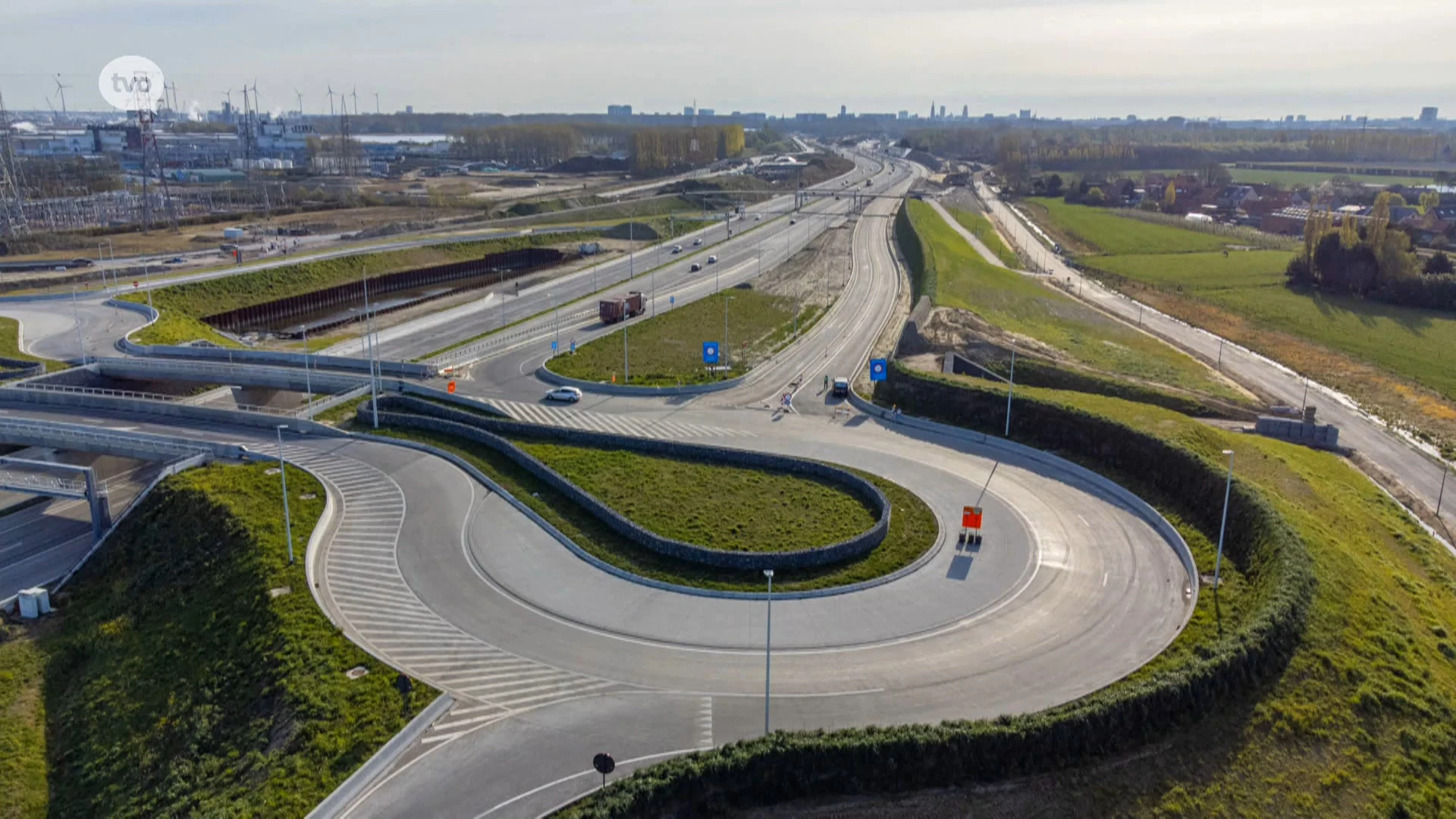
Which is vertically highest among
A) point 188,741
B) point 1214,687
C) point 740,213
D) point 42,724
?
point 740,213

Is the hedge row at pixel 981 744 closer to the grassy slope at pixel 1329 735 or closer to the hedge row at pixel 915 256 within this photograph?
the grassy slope at pixel 1329 735

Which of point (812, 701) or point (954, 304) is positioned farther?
point (954, 304)

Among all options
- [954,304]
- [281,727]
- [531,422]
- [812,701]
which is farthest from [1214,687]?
[954,304]

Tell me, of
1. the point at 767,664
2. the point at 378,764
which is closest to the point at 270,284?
the point at 378,764

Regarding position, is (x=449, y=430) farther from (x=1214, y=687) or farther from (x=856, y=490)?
(x=1214, y=687)

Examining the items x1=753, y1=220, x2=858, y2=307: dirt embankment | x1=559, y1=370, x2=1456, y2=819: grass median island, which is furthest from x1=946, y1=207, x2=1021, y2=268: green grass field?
x1=559, y1=370, x2=1456, y2=819: grass median island

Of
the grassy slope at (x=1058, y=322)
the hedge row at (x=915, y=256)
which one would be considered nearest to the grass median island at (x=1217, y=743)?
the grassy slope at (x=1058, y=322)

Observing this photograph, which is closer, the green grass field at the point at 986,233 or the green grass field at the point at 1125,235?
the green grass field at the point at 986,233

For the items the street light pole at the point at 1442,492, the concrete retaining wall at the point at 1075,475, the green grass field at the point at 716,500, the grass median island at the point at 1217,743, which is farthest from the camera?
the street light pole at the point at 1442,492
